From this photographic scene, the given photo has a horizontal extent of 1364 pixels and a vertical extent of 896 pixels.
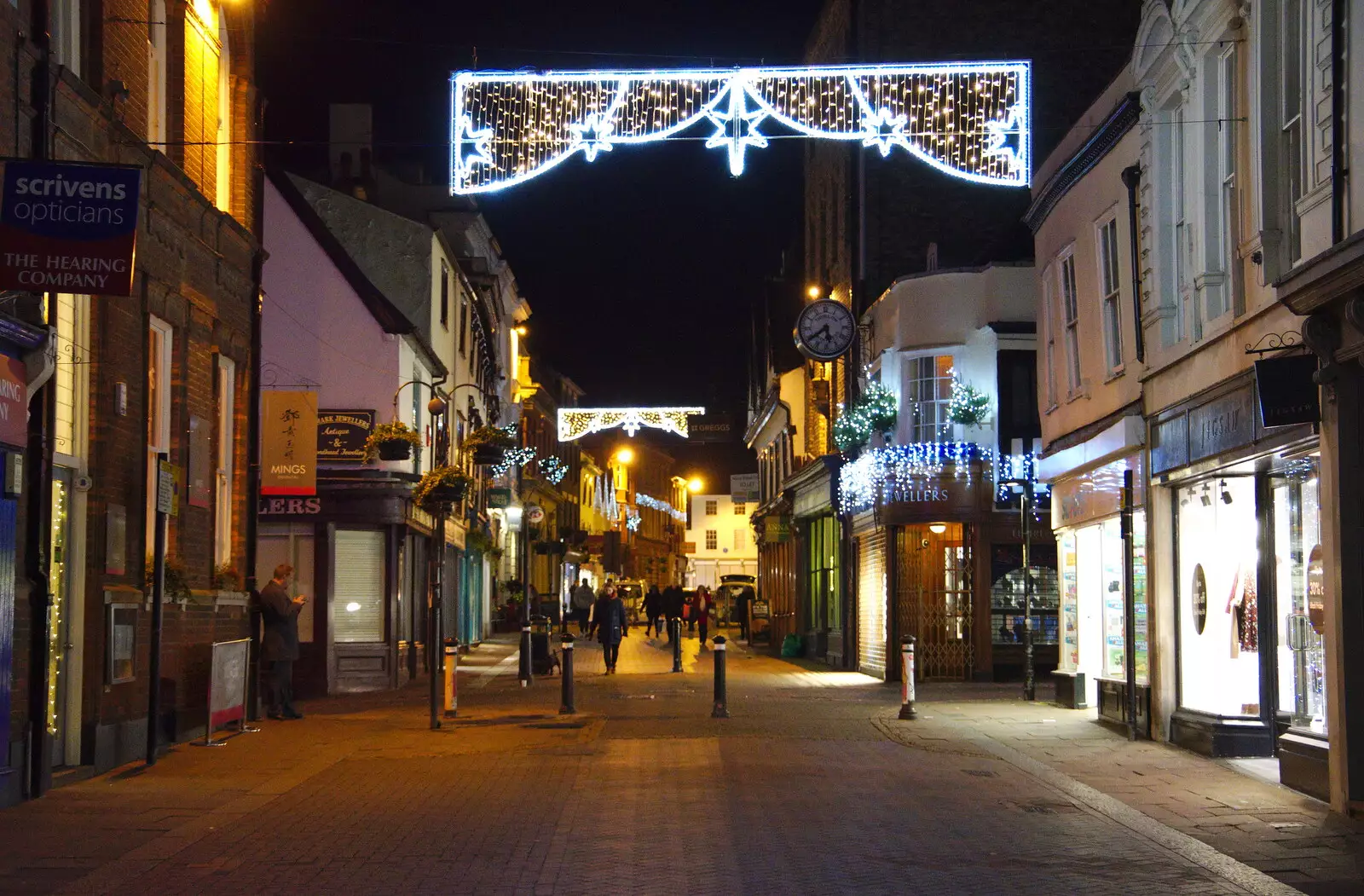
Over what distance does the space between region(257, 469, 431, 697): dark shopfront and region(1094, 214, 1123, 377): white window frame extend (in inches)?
518

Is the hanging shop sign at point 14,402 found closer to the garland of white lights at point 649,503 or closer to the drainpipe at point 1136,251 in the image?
the drainpipe at point 1136,251

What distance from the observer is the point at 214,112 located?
19.0 metres

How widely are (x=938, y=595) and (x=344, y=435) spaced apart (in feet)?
35.1

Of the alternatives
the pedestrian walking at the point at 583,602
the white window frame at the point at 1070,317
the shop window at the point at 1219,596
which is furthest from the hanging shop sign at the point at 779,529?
the shop window at the point at 1219,596

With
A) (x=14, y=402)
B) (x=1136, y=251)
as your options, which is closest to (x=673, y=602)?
(x=1136, y=251)

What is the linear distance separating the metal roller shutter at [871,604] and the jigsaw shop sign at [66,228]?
19.6 metres

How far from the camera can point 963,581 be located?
1127 inches

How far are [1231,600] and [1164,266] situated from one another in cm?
352

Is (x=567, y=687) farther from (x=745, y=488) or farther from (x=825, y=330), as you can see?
(x=745, y=488)

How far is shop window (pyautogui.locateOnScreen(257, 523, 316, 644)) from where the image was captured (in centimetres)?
2764

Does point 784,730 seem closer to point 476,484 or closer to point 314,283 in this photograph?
point 314,283

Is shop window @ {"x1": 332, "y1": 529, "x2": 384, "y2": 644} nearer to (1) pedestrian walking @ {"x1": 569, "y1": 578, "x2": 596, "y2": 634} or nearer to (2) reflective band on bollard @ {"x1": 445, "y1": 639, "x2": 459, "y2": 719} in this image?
(2) reflective band on bollard @ {"x1": 445, "y1": 639, "x2": 459, "y2": 719}

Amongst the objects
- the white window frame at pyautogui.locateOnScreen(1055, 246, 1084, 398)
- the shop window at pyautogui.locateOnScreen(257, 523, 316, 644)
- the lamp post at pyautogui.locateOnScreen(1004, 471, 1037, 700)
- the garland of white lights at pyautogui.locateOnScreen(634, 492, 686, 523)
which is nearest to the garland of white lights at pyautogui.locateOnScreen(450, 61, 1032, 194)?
the white window frame at pyautogui.locateOnScreen(1055, 246, 1084, 398)

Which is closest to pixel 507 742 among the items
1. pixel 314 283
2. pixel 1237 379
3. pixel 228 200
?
pixel 228 200
